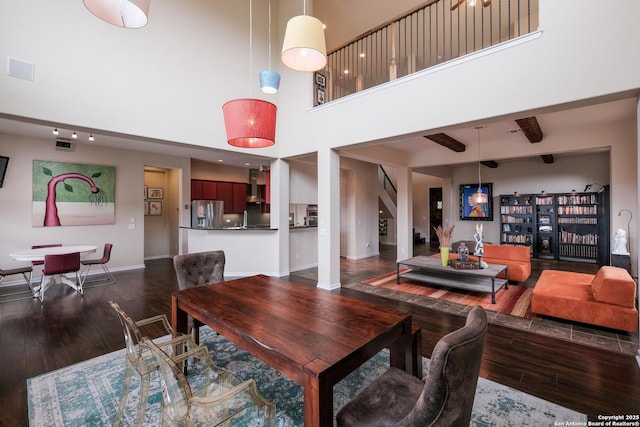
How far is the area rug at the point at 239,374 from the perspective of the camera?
1869 millimetres

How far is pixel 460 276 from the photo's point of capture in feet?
16.3

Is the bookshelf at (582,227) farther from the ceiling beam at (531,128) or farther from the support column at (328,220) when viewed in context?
the support column at (328,220)

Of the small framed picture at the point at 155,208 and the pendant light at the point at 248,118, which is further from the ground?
the pendant light at the point at 248,118

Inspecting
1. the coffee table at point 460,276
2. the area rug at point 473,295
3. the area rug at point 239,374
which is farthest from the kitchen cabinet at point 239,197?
the area rug at point 239,374

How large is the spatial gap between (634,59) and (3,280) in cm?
934

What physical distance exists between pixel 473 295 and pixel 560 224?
17.7 feet

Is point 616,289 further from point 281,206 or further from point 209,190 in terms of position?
point 209,190

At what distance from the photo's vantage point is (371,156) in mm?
6316

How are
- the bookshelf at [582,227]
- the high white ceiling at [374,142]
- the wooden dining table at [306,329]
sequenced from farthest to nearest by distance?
1. the bookshelf at [582,227]
2. the high white ceiling at [374,142]
3. the wooden dining table at [306,329]

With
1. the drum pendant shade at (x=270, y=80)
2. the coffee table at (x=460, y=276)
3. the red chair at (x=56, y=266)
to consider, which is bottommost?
the coffee table at (x=460, y=276)

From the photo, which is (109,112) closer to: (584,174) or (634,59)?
(634,59)

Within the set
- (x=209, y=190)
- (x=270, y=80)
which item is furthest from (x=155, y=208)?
(x=270, y=80)

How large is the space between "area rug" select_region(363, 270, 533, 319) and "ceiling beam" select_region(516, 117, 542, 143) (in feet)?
8.88

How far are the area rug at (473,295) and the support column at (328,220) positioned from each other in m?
0.85
